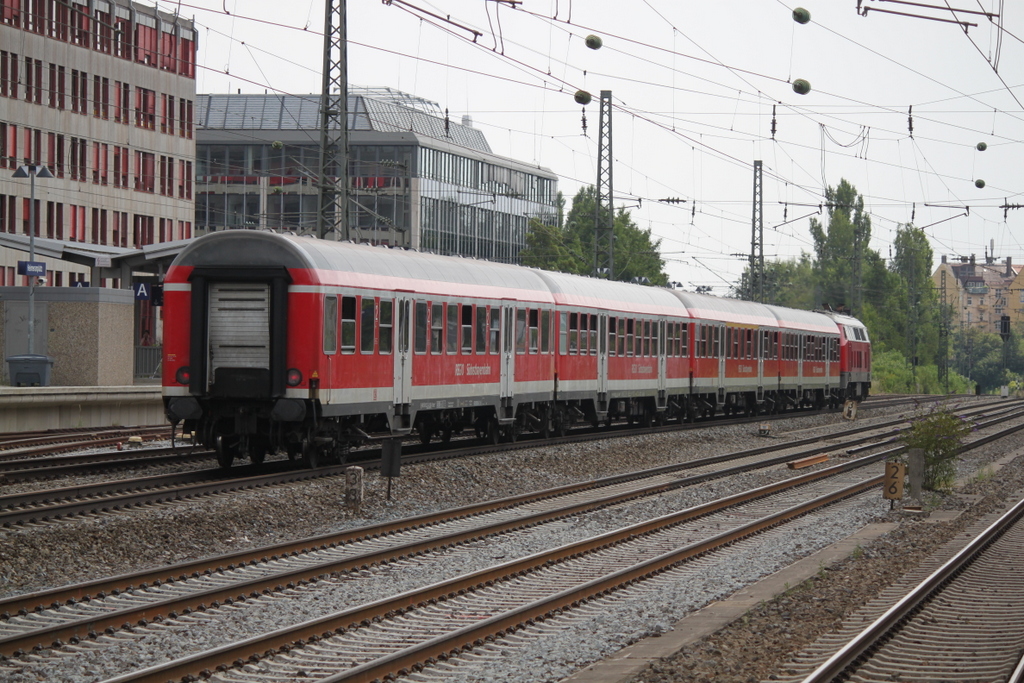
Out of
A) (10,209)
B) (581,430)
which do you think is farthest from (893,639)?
(10,209)

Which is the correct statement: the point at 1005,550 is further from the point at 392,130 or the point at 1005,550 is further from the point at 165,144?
the point at 392,130

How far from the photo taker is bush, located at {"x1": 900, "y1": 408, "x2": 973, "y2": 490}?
2338 centimetres

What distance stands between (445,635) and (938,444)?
15110mm

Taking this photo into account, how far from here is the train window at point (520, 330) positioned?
2794 cm

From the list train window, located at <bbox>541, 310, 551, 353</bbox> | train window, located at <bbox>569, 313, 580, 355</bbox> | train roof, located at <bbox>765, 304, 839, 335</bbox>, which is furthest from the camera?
train roof, located at <bbox>765, 304, 839, 335</bbox>

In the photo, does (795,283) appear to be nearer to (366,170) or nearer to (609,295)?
(366,170)

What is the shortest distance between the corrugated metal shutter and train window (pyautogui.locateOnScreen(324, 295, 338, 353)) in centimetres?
87

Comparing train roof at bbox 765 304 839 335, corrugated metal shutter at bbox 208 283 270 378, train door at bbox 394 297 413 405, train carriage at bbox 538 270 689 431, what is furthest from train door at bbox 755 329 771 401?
corrugated metal shutter at bbox 208 283 270 378

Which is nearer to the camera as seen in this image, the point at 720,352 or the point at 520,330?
the point at 520,330

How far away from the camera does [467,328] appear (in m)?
25.8

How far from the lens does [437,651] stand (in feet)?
33.1

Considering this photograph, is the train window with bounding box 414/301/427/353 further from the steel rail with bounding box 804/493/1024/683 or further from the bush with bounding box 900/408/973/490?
the steel rail with bounding box 804/493/1024/683

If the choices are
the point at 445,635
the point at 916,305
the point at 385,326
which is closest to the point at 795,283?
the point at 916,305

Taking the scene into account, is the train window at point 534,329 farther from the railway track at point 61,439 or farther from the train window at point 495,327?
the railway track at point 61,439
